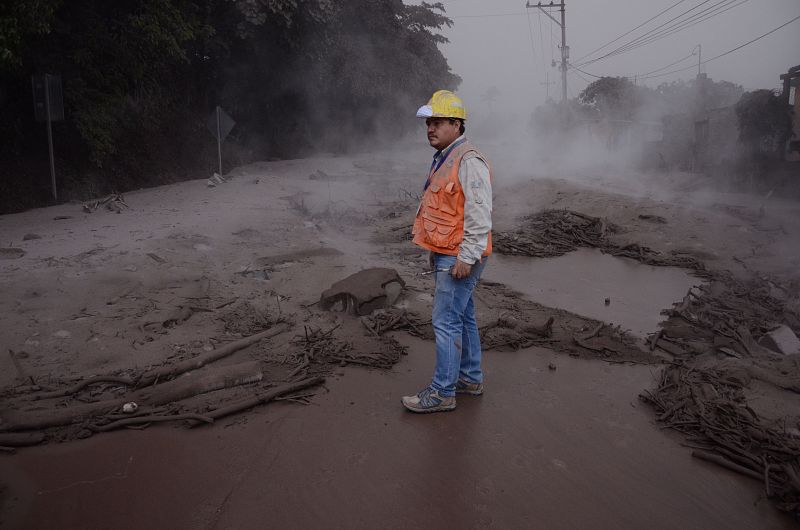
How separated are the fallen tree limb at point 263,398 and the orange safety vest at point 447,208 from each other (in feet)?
4.49

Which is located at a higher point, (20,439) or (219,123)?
(219,123)

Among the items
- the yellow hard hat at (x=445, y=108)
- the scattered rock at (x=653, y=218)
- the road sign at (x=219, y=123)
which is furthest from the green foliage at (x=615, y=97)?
the yellow hard hat at (x=445, y=108)

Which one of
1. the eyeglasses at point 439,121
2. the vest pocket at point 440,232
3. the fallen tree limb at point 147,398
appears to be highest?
the eyeglasses at point 439,121

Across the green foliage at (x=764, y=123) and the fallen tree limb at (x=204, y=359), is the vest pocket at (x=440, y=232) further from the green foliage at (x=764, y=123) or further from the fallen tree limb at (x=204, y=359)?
the green foliage at (x=764, y=123)

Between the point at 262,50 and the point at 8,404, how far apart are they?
1586 centimetres

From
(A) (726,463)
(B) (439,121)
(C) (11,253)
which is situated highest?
(B) (439,121)

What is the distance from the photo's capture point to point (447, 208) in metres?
3.56

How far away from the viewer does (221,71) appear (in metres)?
16.7

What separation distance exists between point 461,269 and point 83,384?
2.80 m

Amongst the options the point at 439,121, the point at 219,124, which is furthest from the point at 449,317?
the point at 219,124

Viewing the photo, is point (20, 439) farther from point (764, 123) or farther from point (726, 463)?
point (764, 123)

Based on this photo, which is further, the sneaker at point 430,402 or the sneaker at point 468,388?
the sneaker at point 468,388

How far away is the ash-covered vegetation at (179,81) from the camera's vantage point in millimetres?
10703

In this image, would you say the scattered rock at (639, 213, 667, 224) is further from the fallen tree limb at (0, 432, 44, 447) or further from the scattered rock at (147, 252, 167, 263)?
the fallen tree limb at (0, 432, 44, 447)
